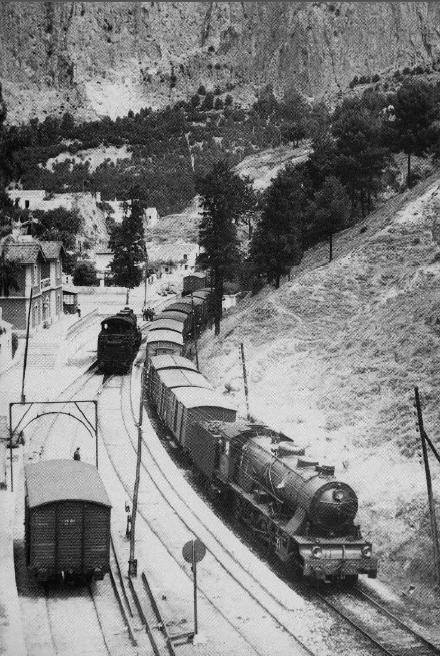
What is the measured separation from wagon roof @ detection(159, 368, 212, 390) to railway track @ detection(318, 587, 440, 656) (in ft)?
62.6

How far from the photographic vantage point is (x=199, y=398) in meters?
38.5

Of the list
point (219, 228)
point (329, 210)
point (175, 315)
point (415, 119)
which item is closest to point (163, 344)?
point (175, 315)

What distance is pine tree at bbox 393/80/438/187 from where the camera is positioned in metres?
71.2

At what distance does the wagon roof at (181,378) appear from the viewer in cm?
4244

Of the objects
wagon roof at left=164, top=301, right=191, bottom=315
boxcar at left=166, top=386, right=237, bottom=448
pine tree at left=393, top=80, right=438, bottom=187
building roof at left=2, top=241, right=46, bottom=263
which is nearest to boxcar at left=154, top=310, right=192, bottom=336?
wagon roof at left=164, top=301, right=191, bottom=315

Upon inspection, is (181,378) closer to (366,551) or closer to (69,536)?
(69,536)

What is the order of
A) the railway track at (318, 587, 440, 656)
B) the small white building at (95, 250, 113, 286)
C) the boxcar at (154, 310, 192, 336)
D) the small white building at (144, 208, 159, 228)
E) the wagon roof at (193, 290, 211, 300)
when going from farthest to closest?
the small white building at (144, 208, 159, 228) < the small white building at (95, 250, 113, 286) < the wagon roof at (193, 290, 211, 300) < the boxcar at (154, 310, 192, 336) < the railway track at (318, 587, 440, 656)

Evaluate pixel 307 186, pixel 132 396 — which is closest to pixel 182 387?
pixel 132 396

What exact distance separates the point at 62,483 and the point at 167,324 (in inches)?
1510

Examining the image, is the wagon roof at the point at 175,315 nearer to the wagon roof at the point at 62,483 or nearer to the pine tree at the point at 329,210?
the pine tree at the point at 329,210

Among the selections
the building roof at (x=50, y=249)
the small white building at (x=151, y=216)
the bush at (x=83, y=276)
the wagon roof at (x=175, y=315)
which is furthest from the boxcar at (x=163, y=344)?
the small white building at (x=151, y=216)

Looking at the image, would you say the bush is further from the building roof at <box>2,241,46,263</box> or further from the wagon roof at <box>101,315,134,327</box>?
the wagon roof at <box>101,315,134,327</box>

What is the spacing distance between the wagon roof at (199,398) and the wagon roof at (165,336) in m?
14.2

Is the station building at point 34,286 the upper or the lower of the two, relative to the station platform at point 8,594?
upper
